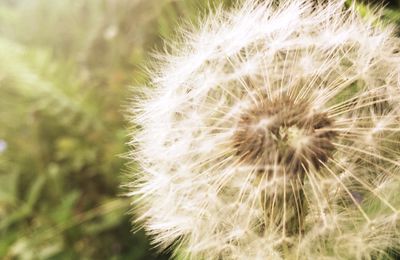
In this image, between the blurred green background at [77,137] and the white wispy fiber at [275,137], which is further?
the blurred green background at [77,137]

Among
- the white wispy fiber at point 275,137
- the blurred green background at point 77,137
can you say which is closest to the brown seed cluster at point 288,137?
the white wispy fiber at point 275,137

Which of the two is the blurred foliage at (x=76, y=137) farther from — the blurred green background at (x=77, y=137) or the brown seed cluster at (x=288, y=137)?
the brown seed cluster at (x=288, y=137)

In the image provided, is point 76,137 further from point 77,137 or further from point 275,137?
point 275,137

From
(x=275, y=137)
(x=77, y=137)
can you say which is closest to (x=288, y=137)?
(x=275, y=137)

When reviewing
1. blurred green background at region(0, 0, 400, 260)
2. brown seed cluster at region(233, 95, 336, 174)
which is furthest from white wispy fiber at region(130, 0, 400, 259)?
blurred green background at region(0, 0, 400, 260)

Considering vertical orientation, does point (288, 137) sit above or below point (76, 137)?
below

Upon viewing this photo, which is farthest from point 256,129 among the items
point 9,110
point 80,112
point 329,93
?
point 9,110
